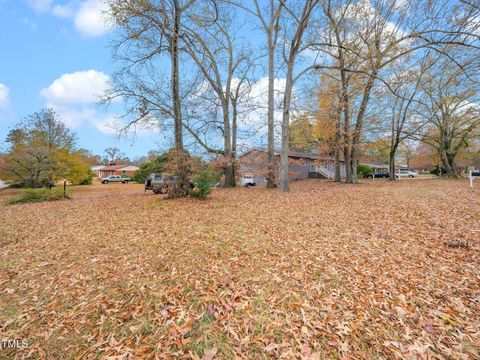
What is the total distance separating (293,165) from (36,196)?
21.5 m

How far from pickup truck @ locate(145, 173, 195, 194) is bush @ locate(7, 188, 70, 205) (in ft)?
16.5

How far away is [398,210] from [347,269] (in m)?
4.52

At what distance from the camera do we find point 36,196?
1116 cm

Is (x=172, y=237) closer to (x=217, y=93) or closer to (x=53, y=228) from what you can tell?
(x=53, y=228)

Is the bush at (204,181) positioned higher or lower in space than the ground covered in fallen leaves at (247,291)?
higher

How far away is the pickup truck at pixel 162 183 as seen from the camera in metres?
9.68

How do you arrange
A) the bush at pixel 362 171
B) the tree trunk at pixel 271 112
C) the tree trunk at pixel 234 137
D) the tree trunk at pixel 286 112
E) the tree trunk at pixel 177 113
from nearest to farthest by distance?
the tree trunk at pixel 177 113, the tree trunk at pixel 286 112, the tree trunk at pixel 271 112, the tree trunk at pixel 234 137, the bush at pixel 362 171

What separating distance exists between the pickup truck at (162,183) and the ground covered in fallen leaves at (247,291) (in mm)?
4450

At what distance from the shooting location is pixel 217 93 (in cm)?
1495

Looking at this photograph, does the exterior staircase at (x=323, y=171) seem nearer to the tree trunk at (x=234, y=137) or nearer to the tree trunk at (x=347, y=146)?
the tree trunk at (x=347, y=146)

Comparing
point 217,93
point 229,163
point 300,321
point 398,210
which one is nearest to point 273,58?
point 217,93

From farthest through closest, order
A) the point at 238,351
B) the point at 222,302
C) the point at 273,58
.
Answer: the point at 273,58 → the point at 222,302 → the point at 238,351

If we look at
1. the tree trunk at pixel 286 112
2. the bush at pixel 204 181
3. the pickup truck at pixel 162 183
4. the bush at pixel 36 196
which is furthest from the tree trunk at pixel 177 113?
the bush at pixel 36 196

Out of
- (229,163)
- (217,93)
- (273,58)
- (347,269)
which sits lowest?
(347,269)
